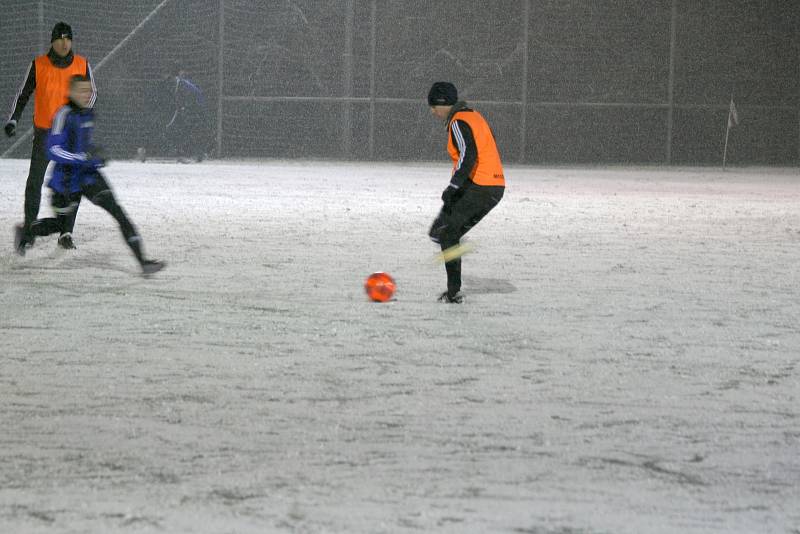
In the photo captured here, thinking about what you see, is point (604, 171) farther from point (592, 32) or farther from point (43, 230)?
point (43, 230)

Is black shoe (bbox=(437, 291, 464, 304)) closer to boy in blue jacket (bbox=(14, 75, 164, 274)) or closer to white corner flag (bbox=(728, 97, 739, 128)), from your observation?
boy in blue jacket (bbox=(14, 75, 164, 274))

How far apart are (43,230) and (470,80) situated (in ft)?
62.5

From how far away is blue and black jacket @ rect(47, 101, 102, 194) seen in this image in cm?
813

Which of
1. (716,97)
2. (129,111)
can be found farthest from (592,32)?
(129,111)

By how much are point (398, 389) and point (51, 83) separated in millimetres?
5367

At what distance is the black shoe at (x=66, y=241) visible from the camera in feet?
31.8

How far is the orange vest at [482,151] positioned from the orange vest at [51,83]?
339 cm

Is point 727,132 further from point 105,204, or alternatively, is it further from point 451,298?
point 105,204


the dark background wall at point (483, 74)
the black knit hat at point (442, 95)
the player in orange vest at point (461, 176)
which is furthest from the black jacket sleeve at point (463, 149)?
the dark background wall at point (483, 74)

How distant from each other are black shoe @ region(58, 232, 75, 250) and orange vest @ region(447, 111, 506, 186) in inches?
147

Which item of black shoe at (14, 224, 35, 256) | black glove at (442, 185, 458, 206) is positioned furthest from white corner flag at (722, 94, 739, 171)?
black glove at (442, 185, 458, 206)

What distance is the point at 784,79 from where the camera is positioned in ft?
93.0

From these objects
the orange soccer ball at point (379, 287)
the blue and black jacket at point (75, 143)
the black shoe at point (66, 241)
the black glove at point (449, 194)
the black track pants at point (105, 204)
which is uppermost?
the blue and black jacket at point (75, 143)

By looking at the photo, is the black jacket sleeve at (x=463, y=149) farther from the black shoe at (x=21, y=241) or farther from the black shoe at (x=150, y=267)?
the black shoe at (x=21, y=241)
